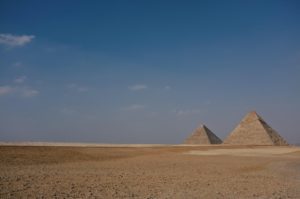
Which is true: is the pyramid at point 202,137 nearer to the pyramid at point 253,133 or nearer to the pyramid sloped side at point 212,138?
the pyramid sloped side at point 212,138

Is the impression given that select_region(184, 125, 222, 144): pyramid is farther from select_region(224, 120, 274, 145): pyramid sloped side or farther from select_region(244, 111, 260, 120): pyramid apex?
select_region(244, 111, 260, 120): pyramid apex

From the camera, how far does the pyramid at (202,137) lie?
6241 centimetres

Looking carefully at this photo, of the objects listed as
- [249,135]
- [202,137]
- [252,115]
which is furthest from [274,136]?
[202,137]

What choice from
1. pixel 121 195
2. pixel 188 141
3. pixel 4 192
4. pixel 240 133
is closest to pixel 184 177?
pixel 121 195

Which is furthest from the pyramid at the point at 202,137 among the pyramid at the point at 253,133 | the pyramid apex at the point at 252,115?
the pyramid apex at the point at 252,115

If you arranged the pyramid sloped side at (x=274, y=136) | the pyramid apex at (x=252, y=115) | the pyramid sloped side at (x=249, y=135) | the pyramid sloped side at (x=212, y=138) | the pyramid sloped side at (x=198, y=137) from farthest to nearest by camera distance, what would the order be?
1. the pyramid sloped side at (x=212, y=138)
2. the pyramid sloped side at (x=198, y=137)
3. the pyramid apex at (x=252, y=115)
4. the pyramid sloped side at (x=274, y=136)
5. the pyramid sloped side at (x=249, y=135)

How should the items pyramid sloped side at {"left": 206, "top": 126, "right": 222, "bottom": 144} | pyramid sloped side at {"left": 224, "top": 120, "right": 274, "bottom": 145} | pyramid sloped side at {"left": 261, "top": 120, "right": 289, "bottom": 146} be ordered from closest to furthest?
pyramid sloped side at {"left": 224, "top": 120, "right": 274, "bottom": 145} → pyramid sloped side at {"left": 261, "top": 120, "right": 289, "bottom": 146} → pyramid sloped side at {"left": 206, "top": 126, "right": 222, "bottom": 144}

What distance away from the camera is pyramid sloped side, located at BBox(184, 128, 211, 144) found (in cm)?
6237

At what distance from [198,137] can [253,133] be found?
1083cm

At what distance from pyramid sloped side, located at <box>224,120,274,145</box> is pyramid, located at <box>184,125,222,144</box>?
11.4ft

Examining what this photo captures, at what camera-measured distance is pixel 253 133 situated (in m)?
56.7

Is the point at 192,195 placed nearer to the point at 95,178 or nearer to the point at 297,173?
the point at 95,178

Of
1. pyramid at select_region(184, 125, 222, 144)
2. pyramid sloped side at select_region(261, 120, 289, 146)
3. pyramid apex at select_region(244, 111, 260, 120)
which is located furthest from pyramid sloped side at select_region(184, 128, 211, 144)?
pyramid sloped side at select_region(261, 120, 289, 146)

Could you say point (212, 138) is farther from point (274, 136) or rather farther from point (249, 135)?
point (274, 136)
